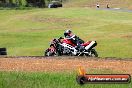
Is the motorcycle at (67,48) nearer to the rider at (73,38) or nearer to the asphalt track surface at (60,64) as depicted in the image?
the rider at (73,38)

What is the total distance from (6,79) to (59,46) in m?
12.5

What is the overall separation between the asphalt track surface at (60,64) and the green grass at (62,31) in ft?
27.2

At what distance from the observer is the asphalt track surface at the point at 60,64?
15.6 meters

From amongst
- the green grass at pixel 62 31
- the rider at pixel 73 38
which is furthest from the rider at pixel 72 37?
the green grass at pixel 62 31

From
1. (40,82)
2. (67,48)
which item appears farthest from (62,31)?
(40,82)

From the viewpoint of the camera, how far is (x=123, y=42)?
1251 inches

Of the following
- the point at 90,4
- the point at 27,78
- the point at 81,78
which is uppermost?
the point at 81,78

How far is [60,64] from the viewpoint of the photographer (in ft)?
55.4

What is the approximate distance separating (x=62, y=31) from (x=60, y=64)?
83.4ft

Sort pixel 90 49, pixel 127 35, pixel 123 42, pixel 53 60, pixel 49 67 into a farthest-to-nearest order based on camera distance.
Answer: pixel 127 35 → pixel 123 42 → pixel 90 49 → pixel 53 60 → pixel 49 67

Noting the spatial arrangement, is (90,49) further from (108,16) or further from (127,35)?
(108,16)

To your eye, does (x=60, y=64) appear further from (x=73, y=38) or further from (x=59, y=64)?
(x=73, y=38)

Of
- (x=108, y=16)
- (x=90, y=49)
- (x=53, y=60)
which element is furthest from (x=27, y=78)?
(x=108, y=16)

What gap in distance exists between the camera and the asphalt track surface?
15.6 m
